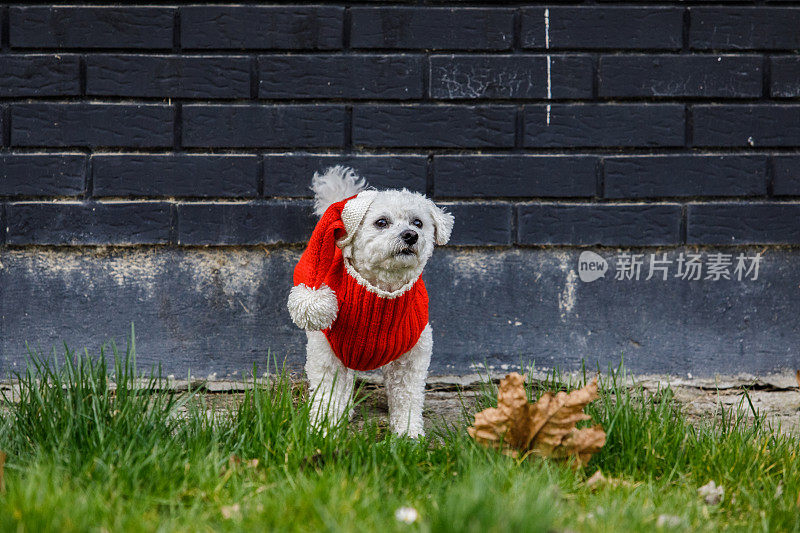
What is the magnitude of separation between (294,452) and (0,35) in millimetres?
2674

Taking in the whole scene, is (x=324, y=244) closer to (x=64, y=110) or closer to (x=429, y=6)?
(x=429, y=6)

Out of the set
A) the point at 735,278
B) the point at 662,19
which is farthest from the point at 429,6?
the point at 735,278

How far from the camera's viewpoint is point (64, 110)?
320 cm

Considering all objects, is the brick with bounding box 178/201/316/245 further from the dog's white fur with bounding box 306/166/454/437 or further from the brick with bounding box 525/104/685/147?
the brick with bounding box 525/104/685/147

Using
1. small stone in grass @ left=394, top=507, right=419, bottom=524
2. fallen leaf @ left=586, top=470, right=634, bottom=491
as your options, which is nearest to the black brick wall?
fallen leaf @ left=586, top=470, right=634, bottom=491

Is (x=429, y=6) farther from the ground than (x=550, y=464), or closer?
farther from the ground

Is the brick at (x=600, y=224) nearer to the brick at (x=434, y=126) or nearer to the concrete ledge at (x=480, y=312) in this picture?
the concrete ledge at (x=480, y=312)

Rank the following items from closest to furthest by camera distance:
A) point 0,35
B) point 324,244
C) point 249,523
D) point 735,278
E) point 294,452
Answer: point 249,523
point 294,452
point 324,244
point 0,35
point 735,278

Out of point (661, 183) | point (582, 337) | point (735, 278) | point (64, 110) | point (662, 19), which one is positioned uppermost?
point (662, 19)

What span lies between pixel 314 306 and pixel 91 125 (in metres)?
1.79

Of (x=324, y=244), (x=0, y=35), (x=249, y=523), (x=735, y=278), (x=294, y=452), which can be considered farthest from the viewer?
(x=735, y=278)

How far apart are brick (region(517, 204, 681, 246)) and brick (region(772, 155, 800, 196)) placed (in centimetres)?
55

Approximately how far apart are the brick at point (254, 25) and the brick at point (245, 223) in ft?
2.65

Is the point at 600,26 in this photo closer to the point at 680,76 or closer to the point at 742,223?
the point at 680,76
